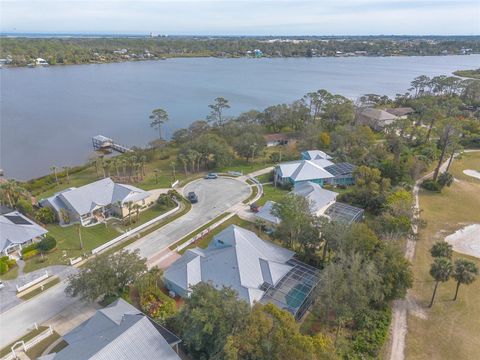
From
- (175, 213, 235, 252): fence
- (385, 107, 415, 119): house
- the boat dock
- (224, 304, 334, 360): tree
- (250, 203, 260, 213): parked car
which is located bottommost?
the boat dock

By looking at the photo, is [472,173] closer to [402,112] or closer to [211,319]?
[402,112]

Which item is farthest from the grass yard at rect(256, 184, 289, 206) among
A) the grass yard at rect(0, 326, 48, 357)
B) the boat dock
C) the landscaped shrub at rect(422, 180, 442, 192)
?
the boat dock

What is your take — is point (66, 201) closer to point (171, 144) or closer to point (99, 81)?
point (171, 144)

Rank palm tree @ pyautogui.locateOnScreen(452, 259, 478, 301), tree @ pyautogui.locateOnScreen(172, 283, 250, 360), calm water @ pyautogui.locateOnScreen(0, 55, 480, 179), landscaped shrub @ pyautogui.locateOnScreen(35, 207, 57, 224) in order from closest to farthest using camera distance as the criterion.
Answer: tree @ pyautogui.locateOnScreen(172, 283, 250, 360) < palm tree @ pyautogui.locateOnScreen(452, 259, 478, 301) < landscaped shrub @ pyautogui.locateOnScreen(35, 207, 57, 224) < calm water @ pyautogui.locateOnScreen(0, 55, 480, 179)

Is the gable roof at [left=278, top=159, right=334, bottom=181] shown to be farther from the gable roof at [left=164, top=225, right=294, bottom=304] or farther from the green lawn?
the green lawn

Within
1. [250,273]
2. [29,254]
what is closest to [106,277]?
[250,273]

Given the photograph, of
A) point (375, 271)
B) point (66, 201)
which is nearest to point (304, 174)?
point (375, 271)

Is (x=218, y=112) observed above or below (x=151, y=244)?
above
